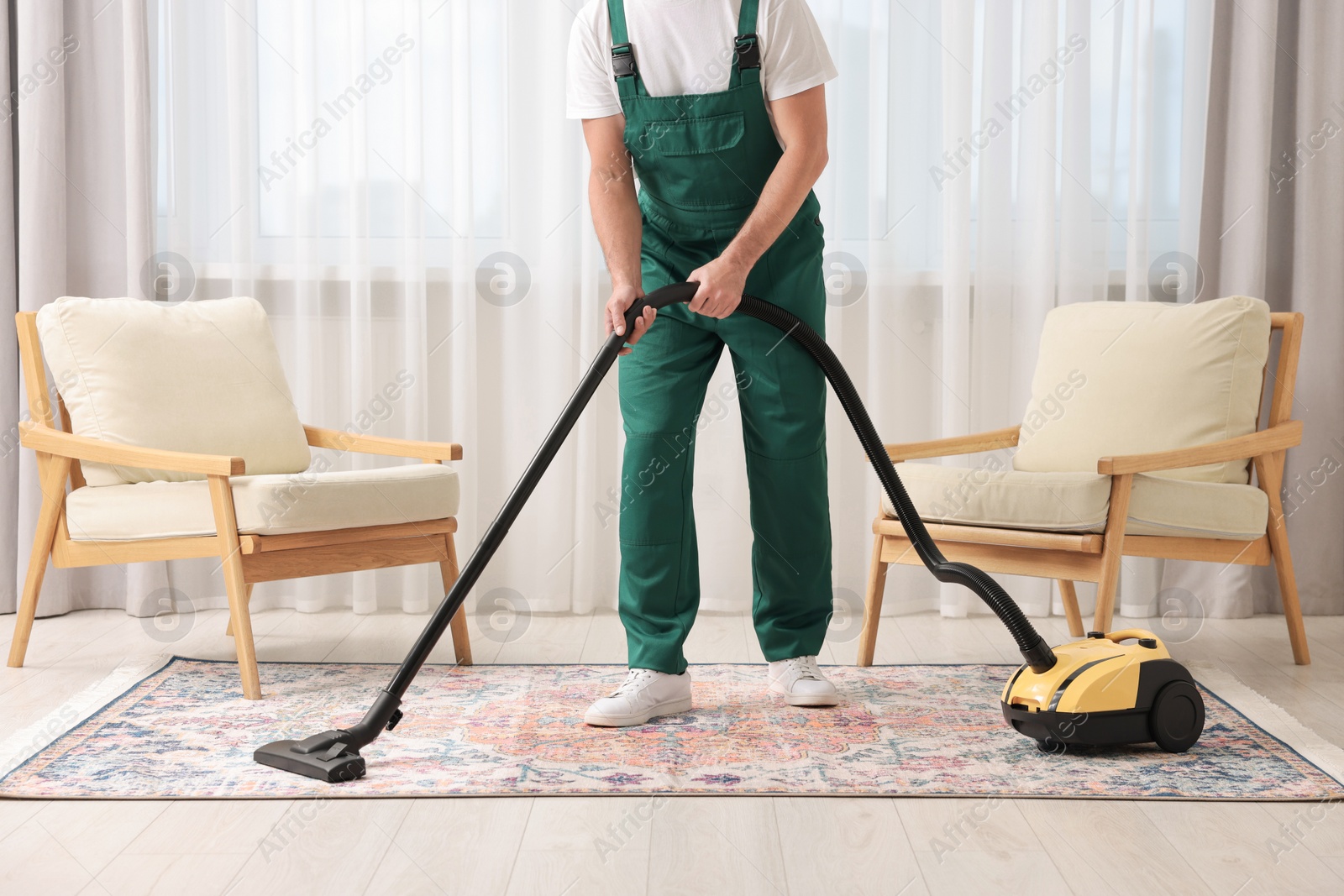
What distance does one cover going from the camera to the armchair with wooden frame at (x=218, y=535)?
7.11 ft

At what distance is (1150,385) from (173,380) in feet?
7.21

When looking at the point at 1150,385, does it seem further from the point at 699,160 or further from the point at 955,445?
the point at 699,160

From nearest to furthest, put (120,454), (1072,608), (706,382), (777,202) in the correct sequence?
(777,202) < (706,382) < (120,454) < (1072,608)

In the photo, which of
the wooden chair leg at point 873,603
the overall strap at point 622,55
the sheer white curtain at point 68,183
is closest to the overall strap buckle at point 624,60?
the overall strap at point 622,55

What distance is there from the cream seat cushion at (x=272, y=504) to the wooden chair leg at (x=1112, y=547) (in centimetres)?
130

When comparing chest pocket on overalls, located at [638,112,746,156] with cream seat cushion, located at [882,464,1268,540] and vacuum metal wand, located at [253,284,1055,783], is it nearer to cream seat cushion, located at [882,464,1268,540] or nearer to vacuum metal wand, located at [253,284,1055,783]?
vacuum metal wand, located at [253,284,1055,783]

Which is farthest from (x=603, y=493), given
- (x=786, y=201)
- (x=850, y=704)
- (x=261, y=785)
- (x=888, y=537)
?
(x=261, y=785)

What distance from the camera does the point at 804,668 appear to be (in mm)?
2129

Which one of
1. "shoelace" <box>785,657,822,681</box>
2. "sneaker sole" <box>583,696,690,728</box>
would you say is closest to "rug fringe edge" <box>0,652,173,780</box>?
"sneaker sole" <box>583,696,690,728</box>

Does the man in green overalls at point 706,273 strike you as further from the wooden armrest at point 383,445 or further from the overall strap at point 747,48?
the wooden armrest at point 383,445

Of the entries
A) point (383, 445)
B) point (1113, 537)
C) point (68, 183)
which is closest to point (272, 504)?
point (383, 445)

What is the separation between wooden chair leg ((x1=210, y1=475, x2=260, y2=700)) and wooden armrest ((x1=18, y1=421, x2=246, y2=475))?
0.04 metres

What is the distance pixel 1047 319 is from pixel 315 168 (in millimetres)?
1894

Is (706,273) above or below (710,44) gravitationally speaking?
below
